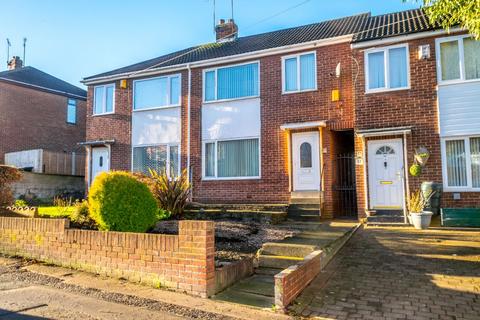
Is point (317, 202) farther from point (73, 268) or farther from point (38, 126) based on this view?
point (38, 126)

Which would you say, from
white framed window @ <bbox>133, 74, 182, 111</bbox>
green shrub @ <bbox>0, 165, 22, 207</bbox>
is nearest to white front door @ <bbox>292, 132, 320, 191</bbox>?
white framed window @ <bbox>133, 74, 182, 111</bbox>

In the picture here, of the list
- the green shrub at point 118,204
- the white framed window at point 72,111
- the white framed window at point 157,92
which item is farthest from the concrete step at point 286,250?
the white framed window at point 72,111

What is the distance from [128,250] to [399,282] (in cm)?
425

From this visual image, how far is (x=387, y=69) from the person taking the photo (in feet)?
38.9

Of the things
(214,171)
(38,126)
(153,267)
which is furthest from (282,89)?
(38,126)

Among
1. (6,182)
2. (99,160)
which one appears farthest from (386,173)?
(99,160)

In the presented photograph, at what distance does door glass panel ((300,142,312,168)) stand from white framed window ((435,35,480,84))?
176 inches

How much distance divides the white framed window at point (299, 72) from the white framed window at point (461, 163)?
15.4 ft

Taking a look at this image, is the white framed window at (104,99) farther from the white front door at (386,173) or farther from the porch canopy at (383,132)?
the white front door at (386,173)

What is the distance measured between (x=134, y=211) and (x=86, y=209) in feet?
9.39

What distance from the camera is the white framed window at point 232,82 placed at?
1449cm

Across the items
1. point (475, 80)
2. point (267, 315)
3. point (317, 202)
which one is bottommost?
point (267, 315)

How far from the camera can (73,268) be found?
22.6ft

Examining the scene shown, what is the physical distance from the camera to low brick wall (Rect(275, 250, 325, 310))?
483 centimetres
